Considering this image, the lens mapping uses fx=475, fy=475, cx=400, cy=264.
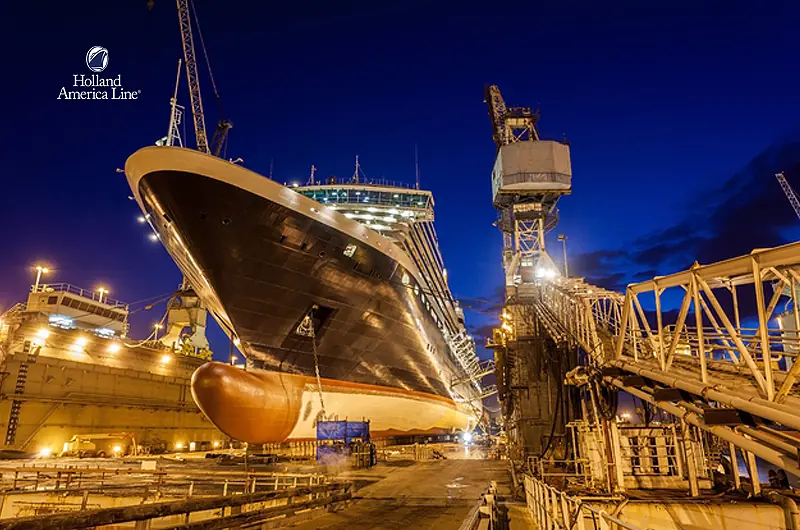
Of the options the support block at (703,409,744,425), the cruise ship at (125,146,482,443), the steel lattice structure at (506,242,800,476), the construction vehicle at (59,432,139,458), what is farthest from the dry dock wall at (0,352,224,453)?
the support block at (703,409,744,425)

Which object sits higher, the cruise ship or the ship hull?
the cruise ship

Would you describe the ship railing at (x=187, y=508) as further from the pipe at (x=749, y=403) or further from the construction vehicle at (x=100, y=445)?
the construction vehicle at (x=100, y=445)

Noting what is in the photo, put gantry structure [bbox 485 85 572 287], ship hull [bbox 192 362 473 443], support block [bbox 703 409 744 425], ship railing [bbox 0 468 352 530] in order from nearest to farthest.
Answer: ship railing [bbox 0 468 352 530]
support block [bbox 703 409 744 425]
ship hull [bbox 192 362 473 443]
gantry structure [bbox 485 85 572 287]

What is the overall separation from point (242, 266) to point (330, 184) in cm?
1569

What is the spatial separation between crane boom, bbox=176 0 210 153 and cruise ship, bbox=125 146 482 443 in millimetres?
22053

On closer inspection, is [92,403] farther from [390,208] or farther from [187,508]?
[187,508]

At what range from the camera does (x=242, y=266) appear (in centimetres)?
1474

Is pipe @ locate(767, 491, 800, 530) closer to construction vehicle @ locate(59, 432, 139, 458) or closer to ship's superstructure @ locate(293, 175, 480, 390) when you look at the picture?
ship's superstructure @ locate(293, 175, 480, 390)

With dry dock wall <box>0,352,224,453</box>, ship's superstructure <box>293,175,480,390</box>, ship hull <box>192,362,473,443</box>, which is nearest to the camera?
ship hull <box>192,362,473,443</box>

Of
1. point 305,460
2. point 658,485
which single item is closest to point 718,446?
point 658,485

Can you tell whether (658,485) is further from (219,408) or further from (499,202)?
(499,202)

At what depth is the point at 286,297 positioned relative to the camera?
1598 centimetres

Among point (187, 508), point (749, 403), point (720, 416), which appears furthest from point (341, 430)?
point (749, 403)

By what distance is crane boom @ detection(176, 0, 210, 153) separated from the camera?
35.6 meters
